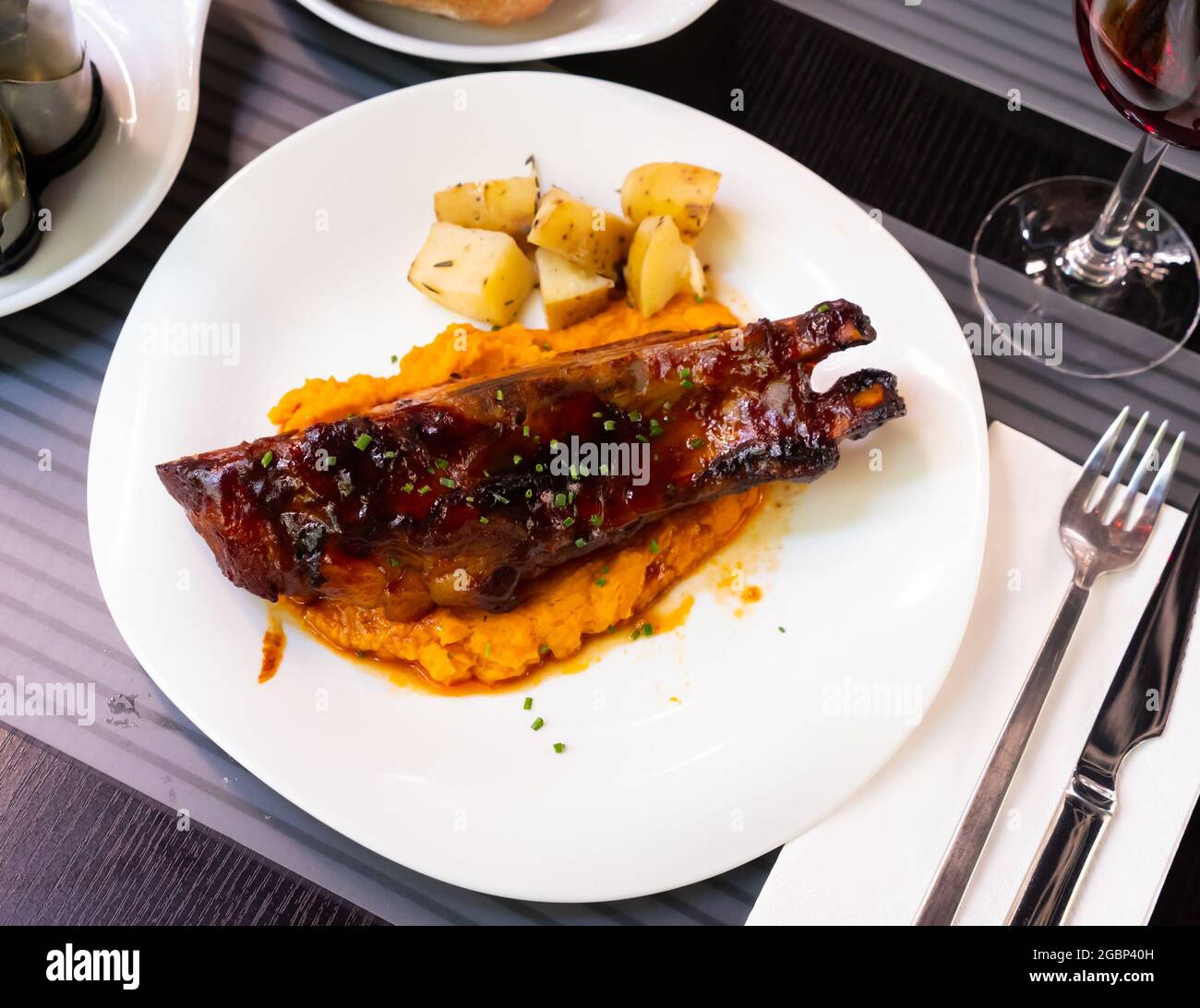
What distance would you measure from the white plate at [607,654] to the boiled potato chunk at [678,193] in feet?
0.53

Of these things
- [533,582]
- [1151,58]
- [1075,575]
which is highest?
[1151,58]

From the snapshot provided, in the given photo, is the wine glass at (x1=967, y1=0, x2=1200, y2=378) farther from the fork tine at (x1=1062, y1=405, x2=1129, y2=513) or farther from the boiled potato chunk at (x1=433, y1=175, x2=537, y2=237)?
the boiled potato chunk at (x1=433, y1=175, x2=537, y2=237)

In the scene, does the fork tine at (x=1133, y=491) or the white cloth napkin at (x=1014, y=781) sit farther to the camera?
the fork tine at (x=1133, y=491)

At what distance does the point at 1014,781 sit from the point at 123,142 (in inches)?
149

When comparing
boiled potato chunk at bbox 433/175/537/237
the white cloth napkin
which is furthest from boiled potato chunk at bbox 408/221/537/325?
the white cloth napkin

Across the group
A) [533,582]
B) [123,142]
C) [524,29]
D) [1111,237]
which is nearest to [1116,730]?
[1111,237]

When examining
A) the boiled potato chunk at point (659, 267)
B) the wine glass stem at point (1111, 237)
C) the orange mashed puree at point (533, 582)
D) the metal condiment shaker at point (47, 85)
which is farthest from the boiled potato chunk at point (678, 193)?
the metal condiment shaker at point (47, 85)

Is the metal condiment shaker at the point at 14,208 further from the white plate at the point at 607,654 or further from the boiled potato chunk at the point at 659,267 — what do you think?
the boiled potato chunk at the point at 659,267

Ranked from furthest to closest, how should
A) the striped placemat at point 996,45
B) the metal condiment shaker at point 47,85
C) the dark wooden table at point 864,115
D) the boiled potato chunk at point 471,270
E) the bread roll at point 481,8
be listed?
the striped placemat at point 996,45 < the dark wooden table at point 864,115 < the bread roll at point 481,8 < the boiled potato chunk at point 471,270 < the metal condiment shaker at point 47,85

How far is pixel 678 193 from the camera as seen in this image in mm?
3809

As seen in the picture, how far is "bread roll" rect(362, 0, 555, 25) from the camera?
3955mm

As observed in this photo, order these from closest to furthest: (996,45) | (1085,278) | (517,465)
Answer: (517,465), (1085,278), (996,45)

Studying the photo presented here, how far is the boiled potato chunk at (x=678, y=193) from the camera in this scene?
3.80m

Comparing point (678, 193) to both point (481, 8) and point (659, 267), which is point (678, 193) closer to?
point (659, 267)
